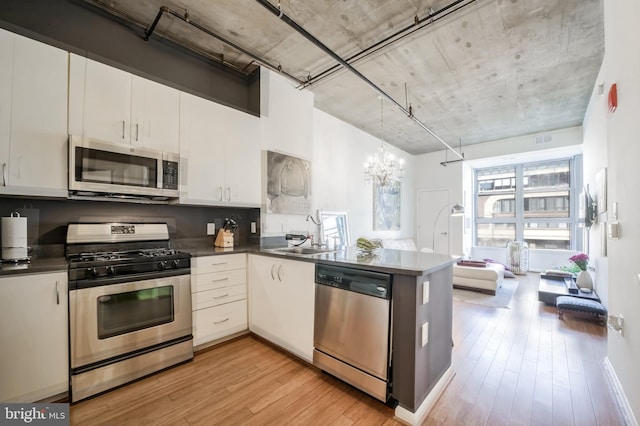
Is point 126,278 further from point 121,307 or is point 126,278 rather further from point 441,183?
point 441,183

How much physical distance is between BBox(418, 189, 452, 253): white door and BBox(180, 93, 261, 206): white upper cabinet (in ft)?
18.7

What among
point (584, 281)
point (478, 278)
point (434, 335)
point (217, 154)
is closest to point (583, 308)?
point (584, 281)

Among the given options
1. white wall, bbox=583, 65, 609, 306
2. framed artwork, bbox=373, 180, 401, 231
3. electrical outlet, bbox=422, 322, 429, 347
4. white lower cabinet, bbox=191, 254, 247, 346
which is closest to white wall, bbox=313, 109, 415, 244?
framed artwork, bbox=373, 180, 401, 231

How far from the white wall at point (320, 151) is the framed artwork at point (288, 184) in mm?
104

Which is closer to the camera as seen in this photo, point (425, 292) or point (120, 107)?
point (425, 292)

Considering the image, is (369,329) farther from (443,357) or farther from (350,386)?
(443,357)

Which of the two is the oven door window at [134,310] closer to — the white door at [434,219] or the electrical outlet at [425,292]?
the electrical outlet at [425,292]

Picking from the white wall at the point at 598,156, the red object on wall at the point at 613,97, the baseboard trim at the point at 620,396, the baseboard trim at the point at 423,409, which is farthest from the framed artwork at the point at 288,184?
the white wall at the point at 598,156

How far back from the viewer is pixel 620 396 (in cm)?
189

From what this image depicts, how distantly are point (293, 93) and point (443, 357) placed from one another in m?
3.57

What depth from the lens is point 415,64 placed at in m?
3.36

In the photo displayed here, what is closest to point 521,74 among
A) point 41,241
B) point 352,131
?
point 352,131

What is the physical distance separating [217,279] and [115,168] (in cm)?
136

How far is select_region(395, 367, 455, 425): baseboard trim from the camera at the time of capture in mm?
1661
